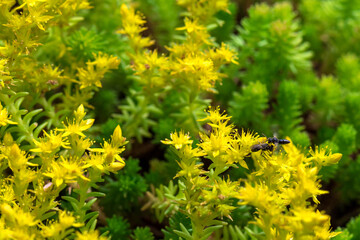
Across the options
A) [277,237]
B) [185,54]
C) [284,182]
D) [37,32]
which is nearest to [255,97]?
[185,54]

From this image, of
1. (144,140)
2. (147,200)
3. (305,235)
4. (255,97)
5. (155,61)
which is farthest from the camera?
(144,140)

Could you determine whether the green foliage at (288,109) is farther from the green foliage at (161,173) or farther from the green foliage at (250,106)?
Answer: the green foliage at (161,173)

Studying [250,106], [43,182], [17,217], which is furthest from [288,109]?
[17,217]

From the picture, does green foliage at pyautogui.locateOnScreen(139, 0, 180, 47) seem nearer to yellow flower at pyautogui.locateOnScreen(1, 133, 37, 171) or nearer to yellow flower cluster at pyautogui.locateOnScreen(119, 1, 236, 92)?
yellow flower cluster at pyautogui.locateOnScreen(119, 1, 236, 92)

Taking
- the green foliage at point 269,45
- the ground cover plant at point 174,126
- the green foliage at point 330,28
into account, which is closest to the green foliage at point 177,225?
the ground cover plant at point 174,126

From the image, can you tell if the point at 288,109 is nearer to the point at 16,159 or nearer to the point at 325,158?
the point at 325,158

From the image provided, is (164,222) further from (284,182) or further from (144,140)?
(284,182)

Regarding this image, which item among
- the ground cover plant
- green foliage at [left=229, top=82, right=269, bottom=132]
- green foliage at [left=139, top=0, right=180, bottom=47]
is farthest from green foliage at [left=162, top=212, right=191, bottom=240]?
green foliage at [left=139, top=0, right=180, bottom=47]

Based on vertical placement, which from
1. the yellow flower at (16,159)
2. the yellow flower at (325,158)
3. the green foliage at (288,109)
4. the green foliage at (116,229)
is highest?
the yellow flower at (16,159)
